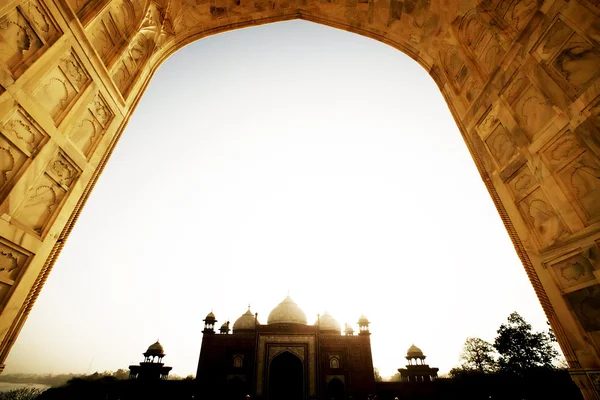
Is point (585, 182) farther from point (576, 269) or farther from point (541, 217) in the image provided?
point (576, 269)

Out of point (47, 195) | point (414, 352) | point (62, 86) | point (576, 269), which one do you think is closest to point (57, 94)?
point (62, 86)

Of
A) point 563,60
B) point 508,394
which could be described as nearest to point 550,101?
point 563,60

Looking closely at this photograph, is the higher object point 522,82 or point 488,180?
point 522,82

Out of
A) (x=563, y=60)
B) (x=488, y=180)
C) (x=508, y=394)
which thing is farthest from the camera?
(x=508, y=394)

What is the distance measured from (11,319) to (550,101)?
19.5ft

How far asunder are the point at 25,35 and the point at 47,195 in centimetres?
165

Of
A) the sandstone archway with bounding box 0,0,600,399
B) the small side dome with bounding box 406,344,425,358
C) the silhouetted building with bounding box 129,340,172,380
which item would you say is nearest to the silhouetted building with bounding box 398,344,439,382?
the small side dome with bounding box 406,344,425,358

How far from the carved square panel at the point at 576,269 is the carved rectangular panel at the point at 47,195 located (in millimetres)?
5497

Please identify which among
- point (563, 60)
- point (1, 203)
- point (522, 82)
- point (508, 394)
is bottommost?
point (508, 394)

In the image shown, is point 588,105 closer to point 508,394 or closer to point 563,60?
point 563,60

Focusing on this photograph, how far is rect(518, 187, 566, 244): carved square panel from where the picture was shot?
10.1 ft

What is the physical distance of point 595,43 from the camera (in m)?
2.65

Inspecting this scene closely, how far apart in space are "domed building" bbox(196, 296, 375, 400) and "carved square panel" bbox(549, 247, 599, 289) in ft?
62.5

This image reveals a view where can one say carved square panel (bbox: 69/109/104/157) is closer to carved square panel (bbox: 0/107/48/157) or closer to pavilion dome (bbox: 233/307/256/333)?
carved square panel (bbox: 0/107/48/157)
